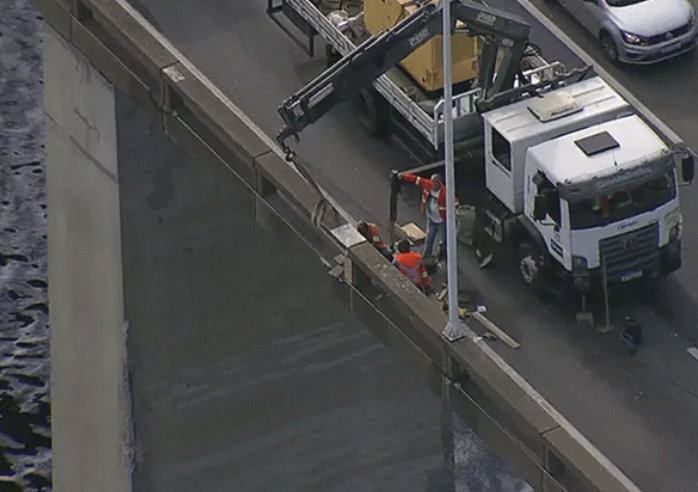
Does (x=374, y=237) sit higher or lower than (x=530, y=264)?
higher

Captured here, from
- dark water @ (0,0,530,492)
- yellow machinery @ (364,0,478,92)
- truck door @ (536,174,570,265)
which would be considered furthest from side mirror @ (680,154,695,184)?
dark water @ (0,0,530,492)

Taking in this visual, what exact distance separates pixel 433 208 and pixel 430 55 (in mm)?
3537

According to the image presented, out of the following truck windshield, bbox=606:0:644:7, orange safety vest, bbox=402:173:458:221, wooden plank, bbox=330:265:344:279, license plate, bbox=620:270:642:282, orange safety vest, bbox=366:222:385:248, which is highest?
orange safety vest, bbox=402:173:458:221

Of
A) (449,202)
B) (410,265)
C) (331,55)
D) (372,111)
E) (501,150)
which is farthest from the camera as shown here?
(331,55)

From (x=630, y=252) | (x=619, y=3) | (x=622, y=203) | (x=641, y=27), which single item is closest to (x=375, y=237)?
(x=622, y=203)

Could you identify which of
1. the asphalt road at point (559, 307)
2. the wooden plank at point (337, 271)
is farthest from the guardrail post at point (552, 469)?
the wooden plank at point (337, 271)

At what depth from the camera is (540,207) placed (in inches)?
1291

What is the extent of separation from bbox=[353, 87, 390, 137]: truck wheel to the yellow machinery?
2.46ft

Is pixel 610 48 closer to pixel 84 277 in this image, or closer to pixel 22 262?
pixel 84 277

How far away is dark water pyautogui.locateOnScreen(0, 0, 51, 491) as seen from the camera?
46.9m

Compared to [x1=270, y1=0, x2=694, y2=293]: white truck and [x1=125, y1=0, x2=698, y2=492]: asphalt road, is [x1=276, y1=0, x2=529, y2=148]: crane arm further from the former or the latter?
[x1=125, y1=0, x2=698, y2=492]: asphalt road

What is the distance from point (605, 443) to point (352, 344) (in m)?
8.65

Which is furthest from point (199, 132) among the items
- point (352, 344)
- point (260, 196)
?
point (352, 344)

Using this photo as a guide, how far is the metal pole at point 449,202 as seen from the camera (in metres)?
30.2
